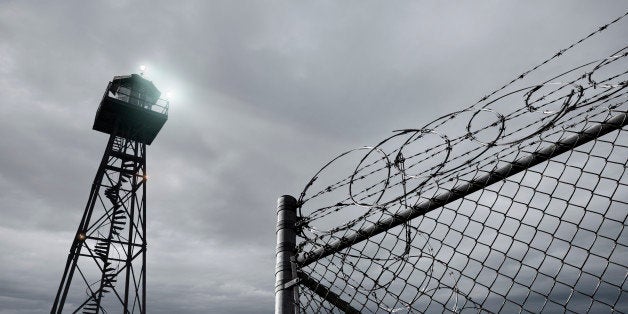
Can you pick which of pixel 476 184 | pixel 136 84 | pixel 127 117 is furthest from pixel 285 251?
pixel 136 84

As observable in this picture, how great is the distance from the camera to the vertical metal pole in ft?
9.00

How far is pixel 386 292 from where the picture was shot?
2.44m

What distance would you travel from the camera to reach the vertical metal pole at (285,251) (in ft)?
9.00

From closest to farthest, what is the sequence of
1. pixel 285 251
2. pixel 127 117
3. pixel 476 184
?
1. pixel 476 184
2. pixel 285 251
3. pixel 127 117

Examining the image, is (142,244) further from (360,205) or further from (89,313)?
(360,205)

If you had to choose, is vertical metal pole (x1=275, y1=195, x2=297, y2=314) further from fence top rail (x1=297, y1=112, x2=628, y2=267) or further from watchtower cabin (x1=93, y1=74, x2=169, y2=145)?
watchtower cabin (x1=93, y1=74, x2=169, y2=145)

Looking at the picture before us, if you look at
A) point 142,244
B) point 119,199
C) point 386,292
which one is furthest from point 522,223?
point 119,199

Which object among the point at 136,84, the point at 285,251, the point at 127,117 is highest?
the point at 136,84

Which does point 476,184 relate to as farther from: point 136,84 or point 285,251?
point 136,84

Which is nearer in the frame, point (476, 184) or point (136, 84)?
point (476, 184)

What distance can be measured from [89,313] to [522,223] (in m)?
17.8

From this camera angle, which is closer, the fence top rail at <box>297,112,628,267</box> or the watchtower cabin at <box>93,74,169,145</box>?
the fence top rail at <box>297,112,628,267</box>

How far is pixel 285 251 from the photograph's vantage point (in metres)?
2.96

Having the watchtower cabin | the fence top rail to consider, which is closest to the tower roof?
the watchtower cabin
